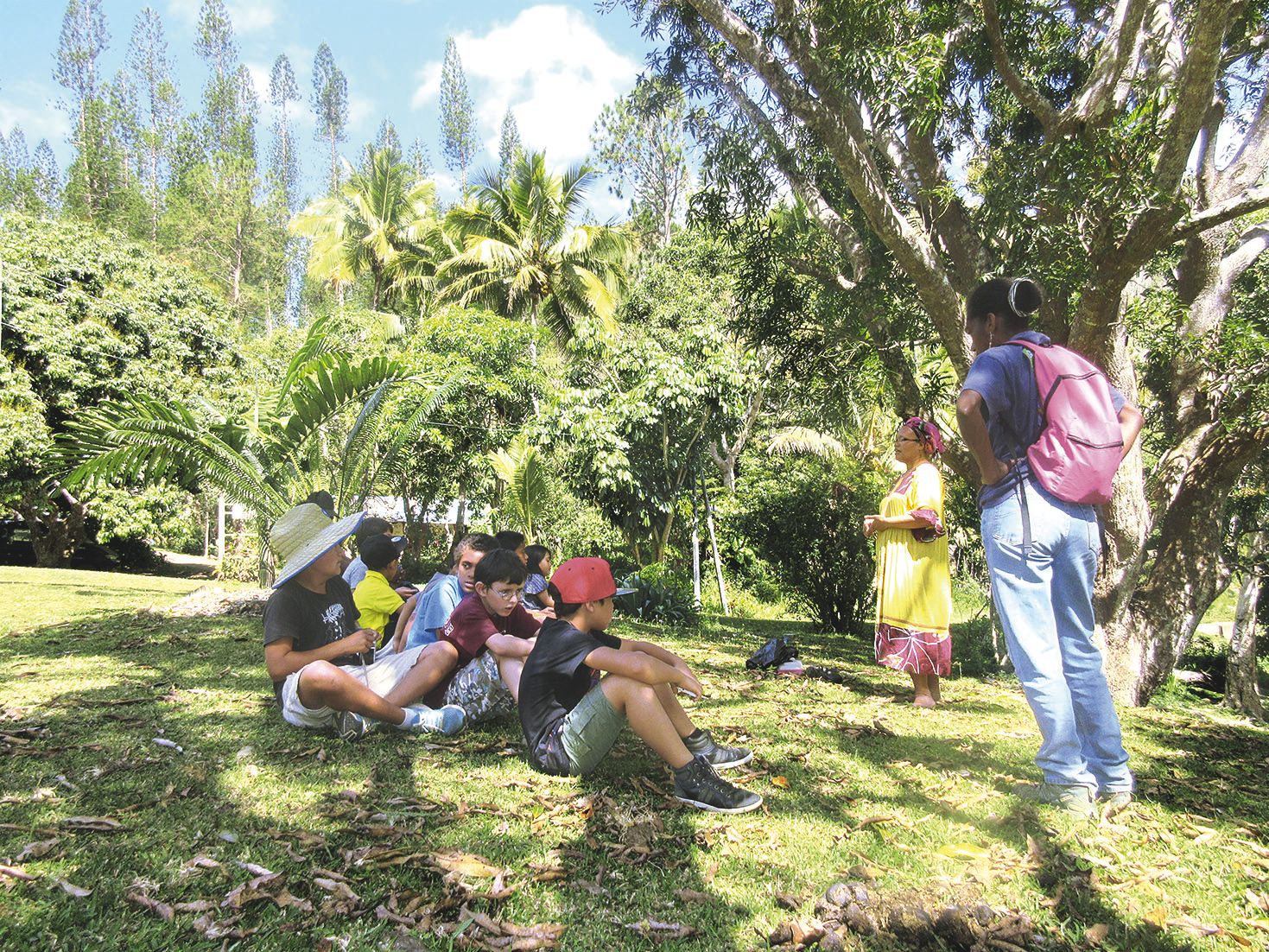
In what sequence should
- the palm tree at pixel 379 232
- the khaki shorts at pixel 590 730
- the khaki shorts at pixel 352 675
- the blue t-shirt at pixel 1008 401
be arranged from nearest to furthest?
the blue t-shirt at pixel 1008 401 → the khaki shorts at pixel 590 730 → the khaki shorts at pixel 352 675 → the palm tree at pixel 379 232

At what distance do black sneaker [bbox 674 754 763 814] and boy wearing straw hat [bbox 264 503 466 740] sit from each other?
161cm

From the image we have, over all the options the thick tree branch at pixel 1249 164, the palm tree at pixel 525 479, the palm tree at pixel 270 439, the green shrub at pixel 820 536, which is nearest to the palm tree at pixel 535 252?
the palm tree at pixel 525 479

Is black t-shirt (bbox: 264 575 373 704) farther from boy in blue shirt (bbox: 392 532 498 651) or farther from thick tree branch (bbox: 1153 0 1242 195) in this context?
thick tree branch (bbox: 1153 0 1242 195)

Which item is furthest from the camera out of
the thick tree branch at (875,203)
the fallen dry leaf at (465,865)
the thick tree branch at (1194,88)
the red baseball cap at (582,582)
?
the thick tree branch at (875,203)

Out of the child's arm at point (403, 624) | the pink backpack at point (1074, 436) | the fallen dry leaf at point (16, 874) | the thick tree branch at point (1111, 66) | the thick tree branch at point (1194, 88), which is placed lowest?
the fallen dry leaf at point (16, 874)

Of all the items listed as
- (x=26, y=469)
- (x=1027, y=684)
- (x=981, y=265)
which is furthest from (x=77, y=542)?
(x=1027, y=684)

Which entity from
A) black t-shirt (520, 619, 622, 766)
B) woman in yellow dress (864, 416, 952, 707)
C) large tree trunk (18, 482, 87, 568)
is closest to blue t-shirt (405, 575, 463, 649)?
black t-shirt (520, 619, 622, 766)

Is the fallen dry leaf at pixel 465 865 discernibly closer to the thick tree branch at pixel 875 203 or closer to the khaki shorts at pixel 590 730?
the khaki shorts at pixel 590 730

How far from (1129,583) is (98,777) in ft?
21.3

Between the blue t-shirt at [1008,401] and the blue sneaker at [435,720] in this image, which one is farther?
the blue sneaker at [435,720]

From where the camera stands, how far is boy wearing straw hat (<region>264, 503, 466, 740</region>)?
4.02m

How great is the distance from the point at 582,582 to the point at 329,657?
1.47 metres

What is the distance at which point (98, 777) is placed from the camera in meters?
3.54

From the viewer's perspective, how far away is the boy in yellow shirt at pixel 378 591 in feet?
17.7
